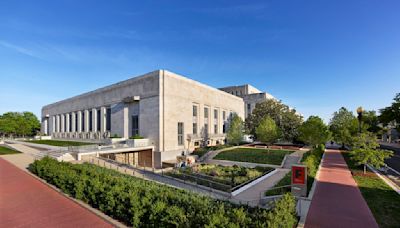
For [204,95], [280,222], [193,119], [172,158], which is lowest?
[172,158]

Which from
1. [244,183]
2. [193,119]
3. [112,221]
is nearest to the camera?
[112,221]

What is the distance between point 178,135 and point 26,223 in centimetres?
2618

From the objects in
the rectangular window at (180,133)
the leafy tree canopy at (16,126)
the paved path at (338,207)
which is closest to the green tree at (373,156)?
the paved path at (338,207)

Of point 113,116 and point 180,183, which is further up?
point 113,116

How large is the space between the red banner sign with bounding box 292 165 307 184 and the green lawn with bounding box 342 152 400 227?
3.13 m

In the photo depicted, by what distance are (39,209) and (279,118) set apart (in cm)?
4027

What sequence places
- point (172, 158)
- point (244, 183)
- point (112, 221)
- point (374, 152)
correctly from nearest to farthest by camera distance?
1. point (112, 221)
2. point (244, 183)
3. point (374, 152)
4. point (172, 158)

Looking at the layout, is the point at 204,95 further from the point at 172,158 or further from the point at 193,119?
the point at 172,158

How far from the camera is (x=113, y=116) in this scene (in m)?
38.4

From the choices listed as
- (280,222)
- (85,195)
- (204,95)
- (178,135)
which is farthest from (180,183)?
(204,95)

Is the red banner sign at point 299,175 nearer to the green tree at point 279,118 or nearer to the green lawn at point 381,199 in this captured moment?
the green lawn at point 381,199

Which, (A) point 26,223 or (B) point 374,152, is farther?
(B) point 374,152

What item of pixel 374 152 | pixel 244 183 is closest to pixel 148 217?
pixel 244 183

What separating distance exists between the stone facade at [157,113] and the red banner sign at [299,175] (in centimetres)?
2172
